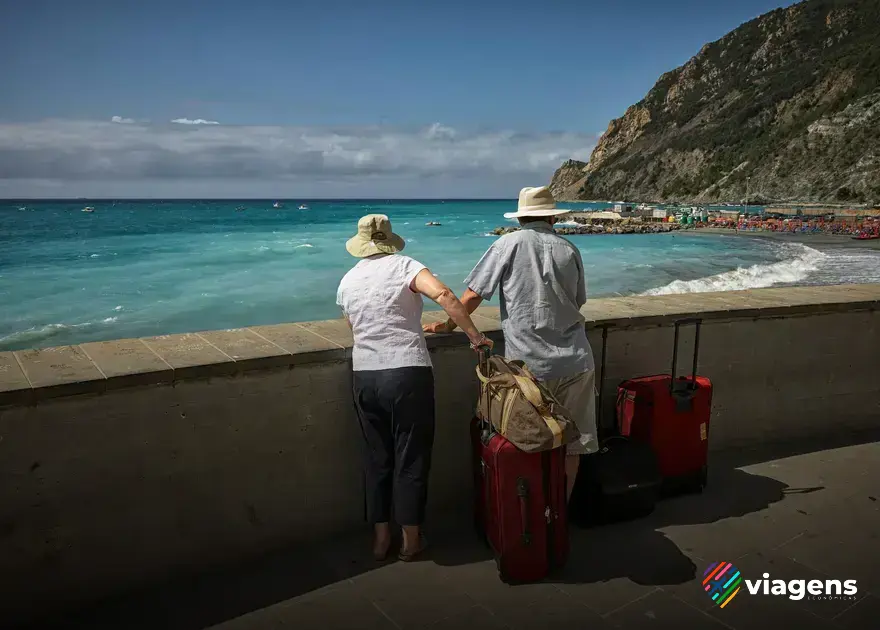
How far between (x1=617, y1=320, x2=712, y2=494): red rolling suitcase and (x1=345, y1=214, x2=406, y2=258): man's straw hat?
155 cm

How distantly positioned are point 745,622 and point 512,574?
0.91 m

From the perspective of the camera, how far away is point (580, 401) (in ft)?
9.85

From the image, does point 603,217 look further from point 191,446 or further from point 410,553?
point 191,446

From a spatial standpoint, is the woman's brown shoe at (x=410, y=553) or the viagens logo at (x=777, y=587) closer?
the viagens logo at (x=777, y=587)

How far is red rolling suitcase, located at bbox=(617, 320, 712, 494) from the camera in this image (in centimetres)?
348

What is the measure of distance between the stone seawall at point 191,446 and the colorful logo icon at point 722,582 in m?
1.08

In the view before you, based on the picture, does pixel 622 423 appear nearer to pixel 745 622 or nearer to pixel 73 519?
pixel 745 622

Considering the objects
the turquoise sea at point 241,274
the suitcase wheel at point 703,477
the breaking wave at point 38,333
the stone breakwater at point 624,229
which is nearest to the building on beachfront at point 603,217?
the stone breakwater at point 624,229

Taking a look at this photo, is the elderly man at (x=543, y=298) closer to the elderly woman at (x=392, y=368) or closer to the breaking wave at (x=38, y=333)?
the elderly woman at (x=392, y=368)

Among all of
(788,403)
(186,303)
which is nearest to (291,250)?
(186,303)

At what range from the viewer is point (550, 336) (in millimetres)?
2941

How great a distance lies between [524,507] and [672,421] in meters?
1.21

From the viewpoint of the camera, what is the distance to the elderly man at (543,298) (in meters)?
2.91

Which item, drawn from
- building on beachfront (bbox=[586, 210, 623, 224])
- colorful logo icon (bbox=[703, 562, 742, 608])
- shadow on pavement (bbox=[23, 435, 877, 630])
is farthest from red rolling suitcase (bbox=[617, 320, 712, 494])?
building on beachfront (bbox=[586, 210, 623, 224])
